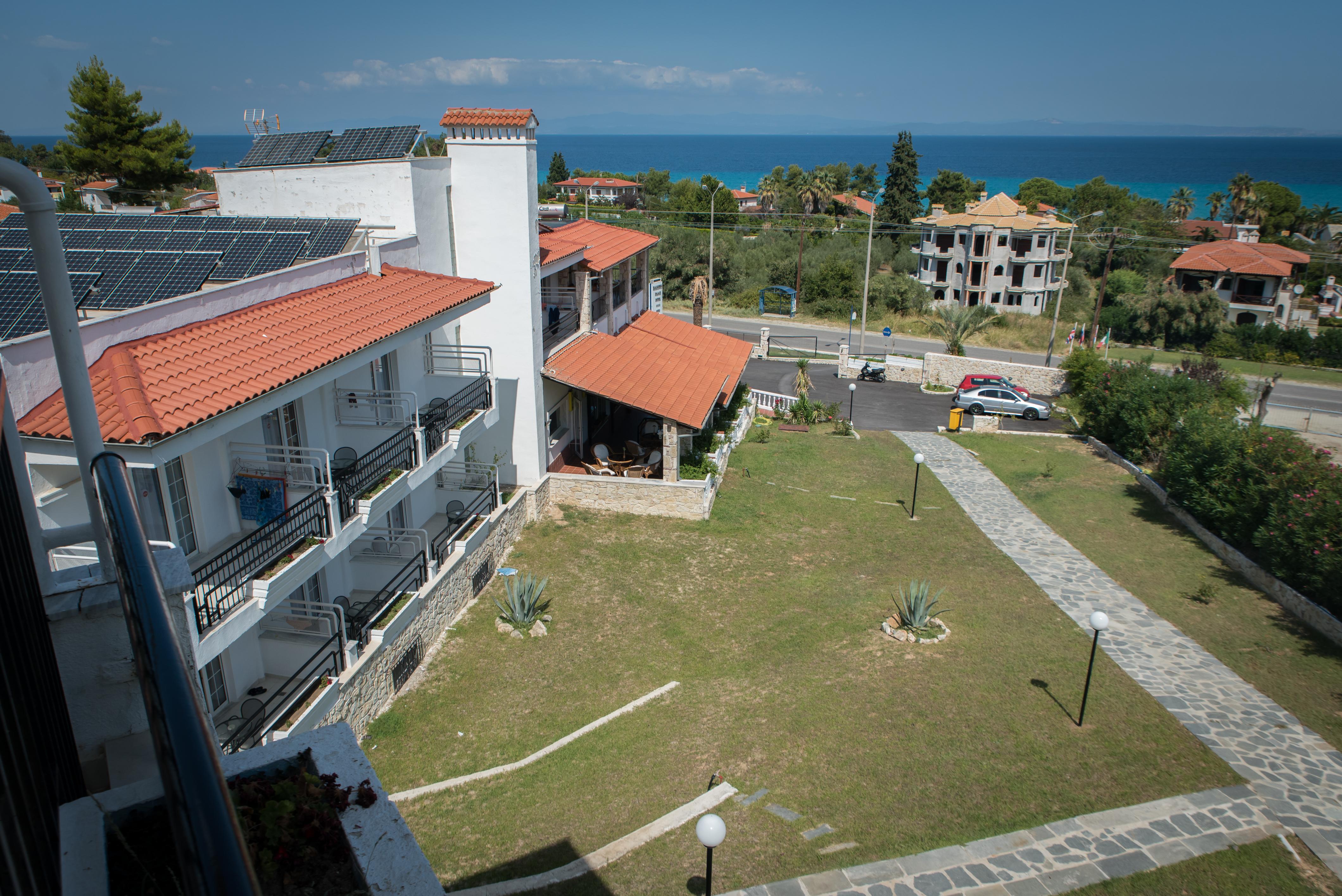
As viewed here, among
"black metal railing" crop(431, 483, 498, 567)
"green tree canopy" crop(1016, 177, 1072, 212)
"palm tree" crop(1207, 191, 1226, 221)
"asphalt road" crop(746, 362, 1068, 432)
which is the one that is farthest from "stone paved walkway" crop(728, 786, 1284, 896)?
"green tree canopy" crop(1016, 177, 1072, 212)

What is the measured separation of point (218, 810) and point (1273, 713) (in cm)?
1629

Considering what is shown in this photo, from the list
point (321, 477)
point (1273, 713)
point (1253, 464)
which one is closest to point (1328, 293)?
point (1253, 464)

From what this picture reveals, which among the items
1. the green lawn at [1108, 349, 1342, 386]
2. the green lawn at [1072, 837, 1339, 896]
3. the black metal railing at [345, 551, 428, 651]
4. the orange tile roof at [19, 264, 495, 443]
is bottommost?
the green lawn at [1108, 349, 1342, 386]

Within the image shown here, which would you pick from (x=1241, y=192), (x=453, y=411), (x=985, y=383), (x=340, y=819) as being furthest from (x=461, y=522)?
(x=1241, y=192)

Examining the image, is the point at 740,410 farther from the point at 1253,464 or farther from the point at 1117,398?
the point at 1253,464

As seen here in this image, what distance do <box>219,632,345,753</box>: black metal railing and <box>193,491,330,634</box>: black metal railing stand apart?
1.37m

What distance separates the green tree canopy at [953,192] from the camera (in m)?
106

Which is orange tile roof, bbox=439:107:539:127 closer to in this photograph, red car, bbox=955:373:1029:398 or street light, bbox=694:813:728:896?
street light, bbox=694:813:728:896

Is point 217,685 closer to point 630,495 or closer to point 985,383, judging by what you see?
point 630,495

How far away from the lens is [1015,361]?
52.7 meters

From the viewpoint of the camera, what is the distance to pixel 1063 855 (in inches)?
386

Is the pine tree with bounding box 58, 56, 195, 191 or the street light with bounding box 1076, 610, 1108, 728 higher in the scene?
the pine tree with bounding box 58, 56, 195, 191

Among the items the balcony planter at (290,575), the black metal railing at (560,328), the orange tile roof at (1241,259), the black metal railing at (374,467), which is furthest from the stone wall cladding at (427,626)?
the orange tile roof at (1241,259)

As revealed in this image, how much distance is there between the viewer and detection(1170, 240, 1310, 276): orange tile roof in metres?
64.3
